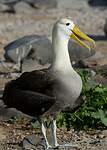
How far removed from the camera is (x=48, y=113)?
734 centimetres

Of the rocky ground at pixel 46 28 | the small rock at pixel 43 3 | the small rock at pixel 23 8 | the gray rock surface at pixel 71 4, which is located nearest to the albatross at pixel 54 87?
the rocky ground at pixel 46 28

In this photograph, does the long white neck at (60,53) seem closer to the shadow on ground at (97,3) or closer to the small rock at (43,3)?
the small rock at (43,3)

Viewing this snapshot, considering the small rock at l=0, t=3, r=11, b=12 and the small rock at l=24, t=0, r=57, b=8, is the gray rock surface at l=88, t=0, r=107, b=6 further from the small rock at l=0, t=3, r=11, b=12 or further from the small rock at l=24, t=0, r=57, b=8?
the small rock at l=0, t=3, r=11, b=12

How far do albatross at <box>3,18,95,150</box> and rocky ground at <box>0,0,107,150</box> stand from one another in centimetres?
54

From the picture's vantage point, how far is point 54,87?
7.26m

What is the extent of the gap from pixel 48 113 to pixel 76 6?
1872 centimetres

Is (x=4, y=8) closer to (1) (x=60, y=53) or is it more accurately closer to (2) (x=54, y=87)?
(1) (x=60, y=53)

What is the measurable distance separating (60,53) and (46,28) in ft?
42.7

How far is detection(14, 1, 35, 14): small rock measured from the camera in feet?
79.3

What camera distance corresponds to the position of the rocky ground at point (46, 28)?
314 inches

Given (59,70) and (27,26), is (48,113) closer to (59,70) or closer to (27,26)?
(59,70)

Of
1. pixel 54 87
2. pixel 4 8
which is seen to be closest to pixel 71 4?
pixel 4 8

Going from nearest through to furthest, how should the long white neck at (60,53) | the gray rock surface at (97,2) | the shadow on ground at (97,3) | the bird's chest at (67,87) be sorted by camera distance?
the bird's chest at (67,87), the long white neck at (60,53), the shadow on ground at (97,3), the gray rock surface at (97,2)

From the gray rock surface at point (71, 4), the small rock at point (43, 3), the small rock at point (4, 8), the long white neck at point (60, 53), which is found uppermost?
the long white neck at point (60, 53)
